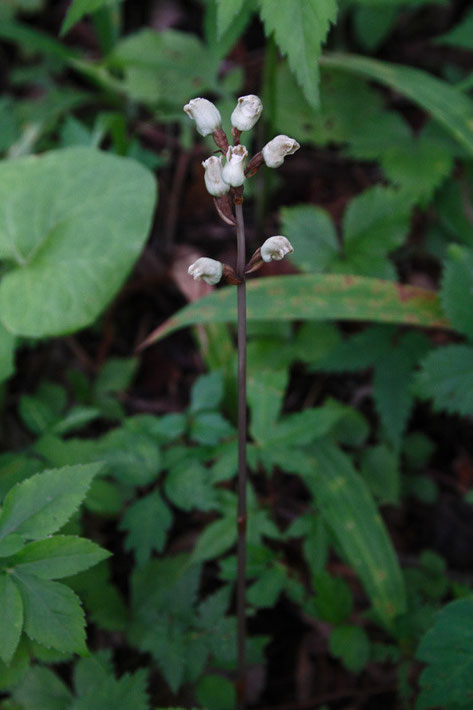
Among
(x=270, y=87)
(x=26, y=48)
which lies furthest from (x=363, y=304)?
(x=26, y=48)

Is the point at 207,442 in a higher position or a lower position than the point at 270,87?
lower

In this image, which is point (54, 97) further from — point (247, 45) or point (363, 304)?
point (363, 304)

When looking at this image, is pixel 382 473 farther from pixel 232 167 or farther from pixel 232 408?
pixel 232 167

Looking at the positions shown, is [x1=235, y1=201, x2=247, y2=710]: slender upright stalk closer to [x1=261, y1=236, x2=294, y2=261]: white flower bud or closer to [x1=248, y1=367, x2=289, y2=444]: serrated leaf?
[x1=261, y1=236, x2=294, y2=261]: white flower bud

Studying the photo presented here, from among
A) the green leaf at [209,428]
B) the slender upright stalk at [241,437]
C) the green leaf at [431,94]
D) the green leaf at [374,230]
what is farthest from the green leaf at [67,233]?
the green leaf at [431,94]

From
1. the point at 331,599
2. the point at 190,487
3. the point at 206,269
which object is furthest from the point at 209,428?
the point at 206,269

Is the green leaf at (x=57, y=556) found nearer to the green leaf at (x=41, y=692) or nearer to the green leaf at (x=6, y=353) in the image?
the green leaf at (x=41, y=692)
